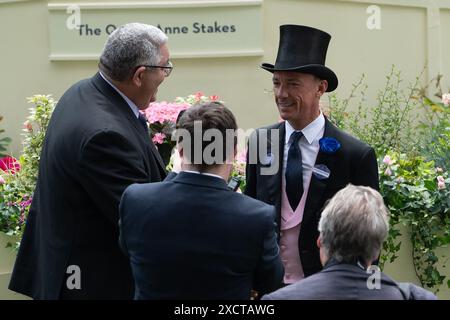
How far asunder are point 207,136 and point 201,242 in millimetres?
380

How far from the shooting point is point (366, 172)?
402 centimetres

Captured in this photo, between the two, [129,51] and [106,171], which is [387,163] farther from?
[106,171]

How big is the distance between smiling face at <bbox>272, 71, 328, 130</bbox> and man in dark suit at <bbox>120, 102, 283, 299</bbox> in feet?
3.00

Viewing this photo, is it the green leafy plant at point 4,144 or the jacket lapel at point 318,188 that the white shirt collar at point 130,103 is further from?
the green leafy plant at point 4,144

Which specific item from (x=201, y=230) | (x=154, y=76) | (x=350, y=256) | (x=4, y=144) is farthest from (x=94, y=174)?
(x=4, y=144)

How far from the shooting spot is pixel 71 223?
3.78m

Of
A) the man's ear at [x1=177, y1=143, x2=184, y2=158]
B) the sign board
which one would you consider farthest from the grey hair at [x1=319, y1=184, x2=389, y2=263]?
the sign board

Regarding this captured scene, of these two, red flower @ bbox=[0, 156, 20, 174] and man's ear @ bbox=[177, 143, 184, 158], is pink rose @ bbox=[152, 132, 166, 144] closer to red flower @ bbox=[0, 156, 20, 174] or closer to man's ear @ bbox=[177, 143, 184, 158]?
red flower @ bbox=[0, 156, 20, 174]

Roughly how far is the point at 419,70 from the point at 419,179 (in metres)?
3.69

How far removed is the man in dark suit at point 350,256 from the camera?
3018 mm

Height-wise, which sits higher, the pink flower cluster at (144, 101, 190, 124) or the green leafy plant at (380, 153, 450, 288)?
the pink flower cluster at (144, 101, 190, 124)

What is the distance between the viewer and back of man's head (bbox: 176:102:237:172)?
3.23m

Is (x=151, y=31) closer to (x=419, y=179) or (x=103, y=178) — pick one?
(x=103, y=178)
